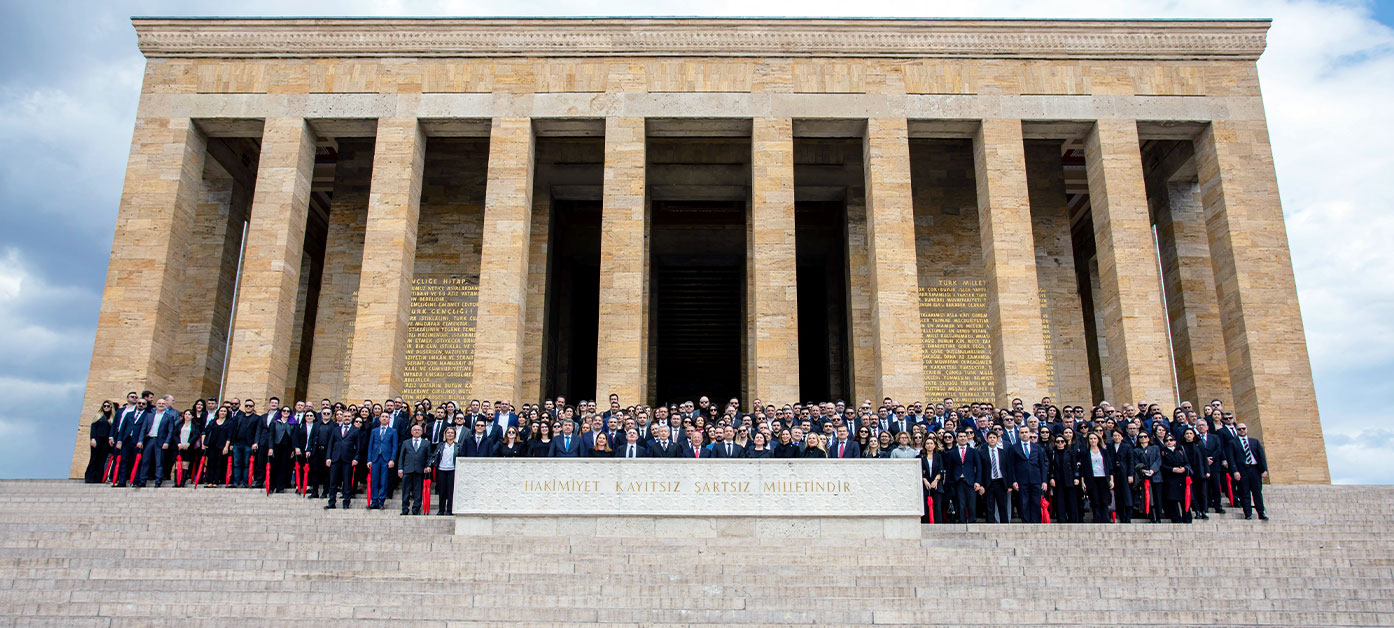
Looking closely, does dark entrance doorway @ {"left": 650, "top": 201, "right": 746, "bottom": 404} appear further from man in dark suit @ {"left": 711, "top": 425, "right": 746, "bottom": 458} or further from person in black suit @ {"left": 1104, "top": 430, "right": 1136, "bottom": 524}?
person in black suit @ {"left": 1104, "top": 430, "right": 1136, "bottom": 524}

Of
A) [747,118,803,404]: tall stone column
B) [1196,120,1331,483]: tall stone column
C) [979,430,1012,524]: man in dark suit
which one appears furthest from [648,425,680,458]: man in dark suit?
[1196,120,1331,483]: tall stone column

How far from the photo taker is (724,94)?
19641mm

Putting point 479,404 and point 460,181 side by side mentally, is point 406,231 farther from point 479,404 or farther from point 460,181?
point 479,404

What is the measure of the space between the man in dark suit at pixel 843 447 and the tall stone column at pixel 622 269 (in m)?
6.30

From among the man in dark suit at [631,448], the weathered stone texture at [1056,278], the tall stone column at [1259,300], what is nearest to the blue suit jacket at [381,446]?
the man in dark suit at [631,448]

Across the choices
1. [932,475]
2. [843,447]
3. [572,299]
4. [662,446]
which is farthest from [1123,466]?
[572,299]

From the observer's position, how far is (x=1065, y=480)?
40.5 feet

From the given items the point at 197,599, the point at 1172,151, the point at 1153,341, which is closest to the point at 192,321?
the point at 197,599

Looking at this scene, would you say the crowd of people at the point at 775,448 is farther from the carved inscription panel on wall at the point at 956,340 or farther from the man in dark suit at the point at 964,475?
the carved inscription panel on wall at the point at 956,340

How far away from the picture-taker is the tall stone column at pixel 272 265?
712 inches

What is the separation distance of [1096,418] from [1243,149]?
9.48m

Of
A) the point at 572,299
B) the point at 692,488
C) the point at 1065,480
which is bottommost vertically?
the point at 692,488

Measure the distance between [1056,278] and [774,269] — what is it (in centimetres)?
723

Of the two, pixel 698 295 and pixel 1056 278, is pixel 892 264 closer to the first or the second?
pixel 1056 278
